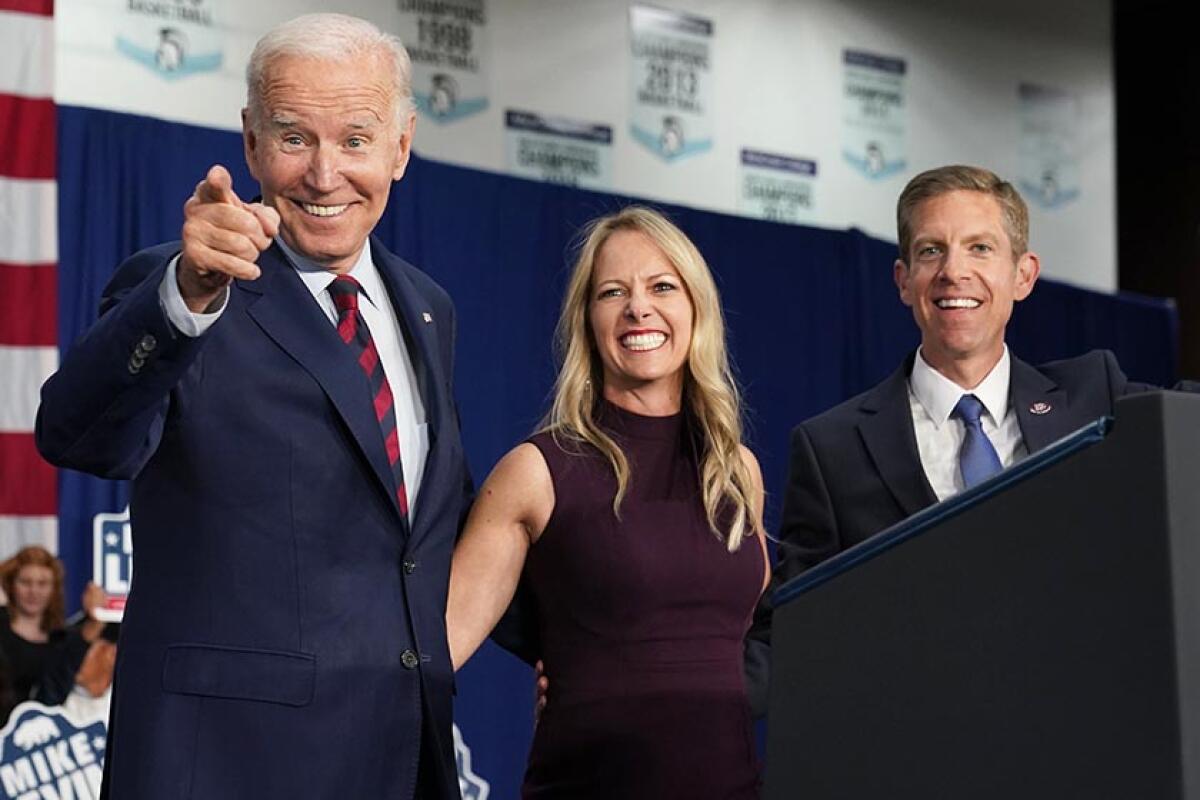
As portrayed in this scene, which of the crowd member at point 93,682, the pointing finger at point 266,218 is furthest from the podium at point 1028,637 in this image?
the crowd member at point 93,682

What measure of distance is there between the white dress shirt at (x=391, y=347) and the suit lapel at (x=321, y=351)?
0.04 m

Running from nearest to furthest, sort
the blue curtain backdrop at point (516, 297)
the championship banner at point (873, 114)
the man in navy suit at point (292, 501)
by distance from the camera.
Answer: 1. the man in navy suit at point (292, 501)
2. the blue curtain backdrop at point (516, 297)
3. the championship banner at point (873, 114)

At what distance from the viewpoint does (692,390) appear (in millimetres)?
2875

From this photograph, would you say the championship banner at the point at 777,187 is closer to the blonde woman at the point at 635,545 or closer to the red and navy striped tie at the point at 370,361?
the blonde woman at the point at 635,545

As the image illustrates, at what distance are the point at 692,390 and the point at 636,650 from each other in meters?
0.45

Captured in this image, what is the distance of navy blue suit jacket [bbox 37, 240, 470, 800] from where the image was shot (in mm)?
2010

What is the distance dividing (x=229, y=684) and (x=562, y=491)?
819 millimetres

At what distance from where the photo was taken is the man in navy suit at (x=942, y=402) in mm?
2645

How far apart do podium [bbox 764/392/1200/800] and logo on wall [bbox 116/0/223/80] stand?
20.6 feet

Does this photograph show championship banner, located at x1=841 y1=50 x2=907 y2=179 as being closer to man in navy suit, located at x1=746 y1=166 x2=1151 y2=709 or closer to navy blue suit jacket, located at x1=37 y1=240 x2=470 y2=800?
man in navy suit, located at x1=746 y1=166 x2=1151 y2=709

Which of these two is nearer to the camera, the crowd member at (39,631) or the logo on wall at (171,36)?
the crowd member at (39,631)

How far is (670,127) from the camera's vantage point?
9.06 metres

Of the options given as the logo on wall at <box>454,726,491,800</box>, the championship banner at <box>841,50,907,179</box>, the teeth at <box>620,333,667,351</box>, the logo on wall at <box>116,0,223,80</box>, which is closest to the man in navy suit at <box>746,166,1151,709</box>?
the teeth at <box>620,333,667,351</box>

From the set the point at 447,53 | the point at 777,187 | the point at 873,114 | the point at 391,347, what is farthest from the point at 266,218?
the point at 873,114
